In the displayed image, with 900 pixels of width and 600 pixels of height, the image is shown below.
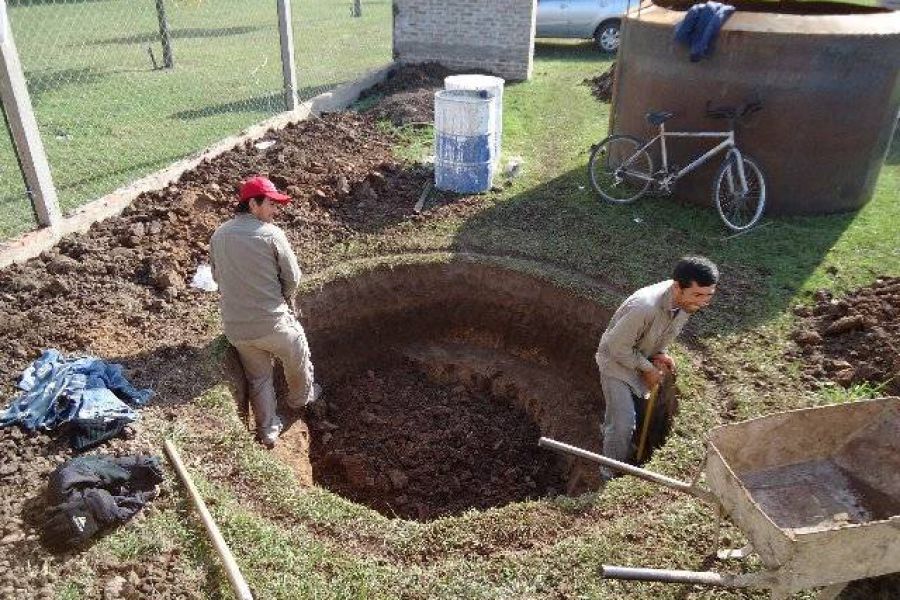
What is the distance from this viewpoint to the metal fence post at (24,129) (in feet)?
19.5

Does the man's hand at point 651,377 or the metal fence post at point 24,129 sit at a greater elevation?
the metal fence post at point 24,129

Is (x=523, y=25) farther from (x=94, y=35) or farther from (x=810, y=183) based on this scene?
(x=94, y=35)

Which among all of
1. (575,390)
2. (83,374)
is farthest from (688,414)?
(83,374)

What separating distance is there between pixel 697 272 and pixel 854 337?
2.51 meters

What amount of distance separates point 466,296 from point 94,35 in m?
13.4

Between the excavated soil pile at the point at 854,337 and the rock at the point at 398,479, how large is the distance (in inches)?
136

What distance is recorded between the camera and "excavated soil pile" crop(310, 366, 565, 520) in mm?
5875

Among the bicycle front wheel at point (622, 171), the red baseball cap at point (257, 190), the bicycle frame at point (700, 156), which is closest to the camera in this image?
the red baseball cap at point (257, 190)

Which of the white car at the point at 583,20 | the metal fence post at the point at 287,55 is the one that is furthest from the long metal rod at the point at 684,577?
the white car at the point at 583,20

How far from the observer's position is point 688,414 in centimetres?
507

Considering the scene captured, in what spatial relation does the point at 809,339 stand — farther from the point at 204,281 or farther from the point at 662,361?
the point at 204,281

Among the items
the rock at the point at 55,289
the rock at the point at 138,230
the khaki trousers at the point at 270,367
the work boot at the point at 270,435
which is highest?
the rock at the point at 138,230

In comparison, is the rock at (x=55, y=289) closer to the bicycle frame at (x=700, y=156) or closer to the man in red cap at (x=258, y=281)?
the man in red cap at (x=258, y=281)

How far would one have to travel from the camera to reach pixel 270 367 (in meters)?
5.87
